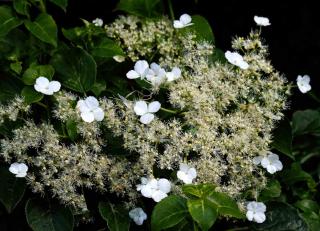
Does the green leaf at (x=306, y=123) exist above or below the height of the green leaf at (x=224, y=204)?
below

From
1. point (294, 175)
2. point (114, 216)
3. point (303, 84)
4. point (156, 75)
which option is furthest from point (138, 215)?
point (303, 84)

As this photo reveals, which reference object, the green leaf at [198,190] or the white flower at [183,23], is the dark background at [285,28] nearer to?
the white flower at [183,23]

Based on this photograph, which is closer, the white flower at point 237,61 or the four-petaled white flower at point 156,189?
the four-petaled white flower at point 156,189

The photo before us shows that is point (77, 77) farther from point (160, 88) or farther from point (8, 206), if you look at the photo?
point (8, 206)

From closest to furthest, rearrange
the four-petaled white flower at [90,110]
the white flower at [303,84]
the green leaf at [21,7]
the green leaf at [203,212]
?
the green leaf at [203,212]
the four-petaled white flower at [90,110]
the green leaf at [21,7]
the white flower at [303,84]

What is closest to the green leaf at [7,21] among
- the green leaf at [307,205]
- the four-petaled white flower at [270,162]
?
the four-petaled white flower at [270,162]

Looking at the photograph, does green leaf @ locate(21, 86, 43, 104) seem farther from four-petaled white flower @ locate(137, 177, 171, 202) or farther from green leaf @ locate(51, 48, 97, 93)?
four-petaled white flower @ locate(137, 177, 171, 202)

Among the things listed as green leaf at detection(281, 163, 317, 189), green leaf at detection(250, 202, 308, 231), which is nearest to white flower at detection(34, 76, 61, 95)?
green leaf at detection(250, 202, 308, 231)
